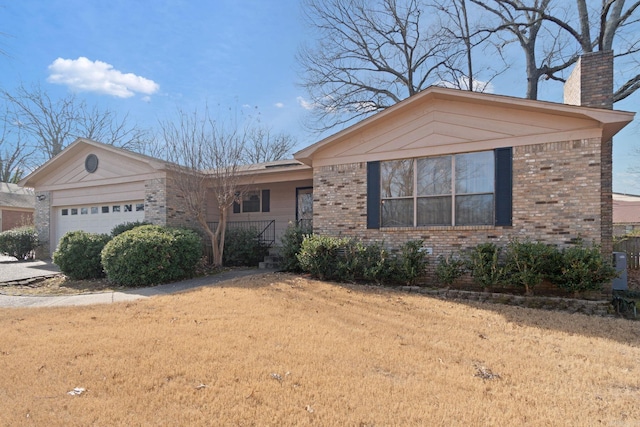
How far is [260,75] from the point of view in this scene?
14617 millimetres

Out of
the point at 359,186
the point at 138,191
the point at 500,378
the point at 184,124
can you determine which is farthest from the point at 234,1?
the point at 500,378

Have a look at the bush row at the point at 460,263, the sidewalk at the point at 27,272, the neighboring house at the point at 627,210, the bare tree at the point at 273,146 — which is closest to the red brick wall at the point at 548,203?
the bush row at the point at 460,263

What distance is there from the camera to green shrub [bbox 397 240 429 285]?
8.41 metres

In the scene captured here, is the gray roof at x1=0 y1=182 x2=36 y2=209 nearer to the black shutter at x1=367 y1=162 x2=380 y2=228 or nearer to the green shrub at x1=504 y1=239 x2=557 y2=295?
the black shutter at x1=367 y1=162 x2=380 y2=228

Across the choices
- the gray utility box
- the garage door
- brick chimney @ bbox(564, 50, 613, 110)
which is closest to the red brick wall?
brick chimney @ bbox(564, 50, 613, 110)

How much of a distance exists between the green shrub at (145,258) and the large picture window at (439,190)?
5.78m

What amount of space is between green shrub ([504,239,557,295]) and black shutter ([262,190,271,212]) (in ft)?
31.4

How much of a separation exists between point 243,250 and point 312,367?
29.1 feet

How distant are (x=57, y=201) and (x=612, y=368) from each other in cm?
1871

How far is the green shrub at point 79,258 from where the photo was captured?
10078 millimetres

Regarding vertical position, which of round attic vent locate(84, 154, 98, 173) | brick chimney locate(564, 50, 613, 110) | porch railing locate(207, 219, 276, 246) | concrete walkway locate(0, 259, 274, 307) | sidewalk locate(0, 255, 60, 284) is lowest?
sidewalk locate(0, 255, 60, 284)

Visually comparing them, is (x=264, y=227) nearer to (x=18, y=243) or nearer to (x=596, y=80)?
(x=18, y=243)

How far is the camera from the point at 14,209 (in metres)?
25.6

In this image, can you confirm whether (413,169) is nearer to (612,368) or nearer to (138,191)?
(612,368)
